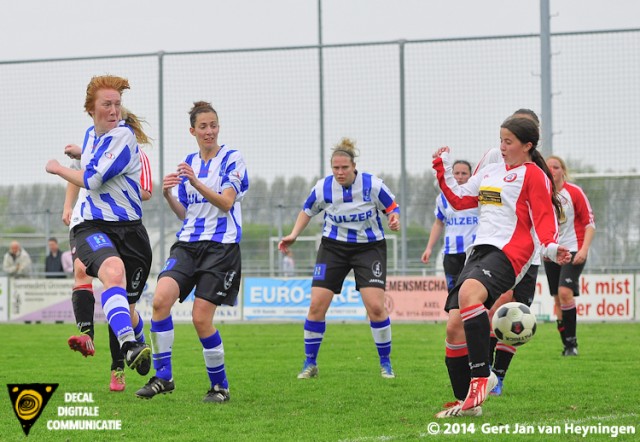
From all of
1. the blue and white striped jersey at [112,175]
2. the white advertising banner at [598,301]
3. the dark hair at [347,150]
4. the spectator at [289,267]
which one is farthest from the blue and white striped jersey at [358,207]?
the spectator at [289,267]

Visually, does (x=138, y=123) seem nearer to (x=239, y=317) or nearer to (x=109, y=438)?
(x=109, y=438)

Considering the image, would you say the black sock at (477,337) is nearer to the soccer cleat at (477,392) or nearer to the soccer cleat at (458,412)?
the soccer cleat at (477,392)

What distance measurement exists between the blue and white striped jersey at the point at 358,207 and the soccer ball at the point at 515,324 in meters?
3.01

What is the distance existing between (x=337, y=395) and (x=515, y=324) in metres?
1.91

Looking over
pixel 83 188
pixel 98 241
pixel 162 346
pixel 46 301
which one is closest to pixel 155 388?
pixel 162 346

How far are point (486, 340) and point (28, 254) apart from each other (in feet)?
53.1

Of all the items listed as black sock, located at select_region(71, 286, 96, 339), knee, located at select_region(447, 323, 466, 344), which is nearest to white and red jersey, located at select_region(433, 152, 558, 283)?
knee, located at select_region(447, 323, 466, 344)

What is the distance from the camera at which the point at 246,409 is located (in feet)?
23.8

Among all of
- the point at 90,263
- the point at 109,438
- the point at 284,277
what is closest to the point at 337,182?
the point at 90,263

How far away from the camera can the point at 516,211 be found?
661cm

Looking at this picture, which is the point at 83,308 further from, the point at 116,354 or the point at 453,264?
the point at 453,264

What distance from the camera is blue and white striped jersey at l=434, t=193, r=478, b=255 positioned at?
11.4 m

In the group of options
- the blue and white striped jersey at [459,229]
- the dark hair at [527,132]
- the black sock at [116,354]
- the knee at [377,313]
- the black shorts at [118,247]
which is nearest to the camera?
the dark hair at [527,132]

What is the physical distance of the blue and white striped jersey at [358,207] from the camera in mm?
9742
